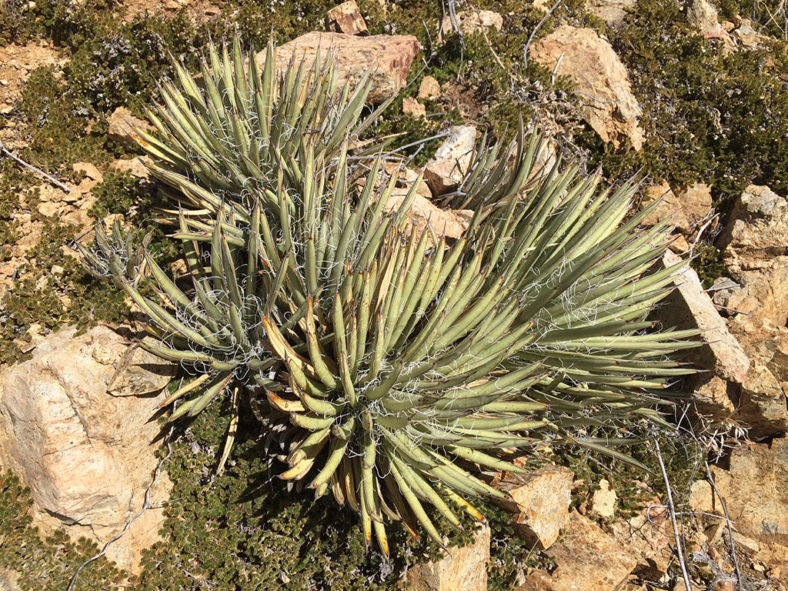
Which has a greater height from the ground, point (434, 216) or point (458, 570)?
point (434, 216)

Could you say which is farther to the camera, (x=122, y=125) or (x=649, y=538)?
(x=122, y=125)

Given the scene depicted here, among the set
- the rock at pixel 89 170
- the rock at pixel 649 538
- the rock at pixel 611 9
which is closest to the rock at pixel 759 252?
the rock at pixel 649 538

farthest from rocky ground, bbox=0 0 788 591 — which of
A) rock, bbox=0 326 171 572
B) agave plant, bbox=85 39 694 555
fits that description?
agave plant, bbox=85 39 694 555

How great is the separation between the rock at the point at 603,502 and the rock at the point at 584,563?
0.40ft

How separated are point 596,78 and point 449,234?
9.79ft

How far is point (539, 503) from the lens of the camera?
3953 mm

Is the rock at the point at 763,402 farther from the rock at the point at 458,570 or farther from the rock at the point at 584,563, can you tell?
the rock at the point at 458,570

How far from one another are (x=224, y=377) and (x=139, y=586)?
128cm

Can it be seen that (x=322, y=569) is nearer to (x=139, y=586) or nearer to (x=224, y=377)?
(x=139, y=586)

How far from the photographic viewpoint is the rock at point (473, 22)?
20.1 feet

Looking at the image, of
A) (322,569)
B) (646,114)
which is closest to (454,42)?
(646,114)

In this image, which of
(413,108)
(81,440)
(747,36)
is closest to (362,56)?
(413,108)

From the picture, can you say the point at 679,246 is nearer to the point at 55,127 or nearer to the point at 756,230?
the point at 756,230

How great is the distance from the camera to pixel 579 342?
3801 millimetres
